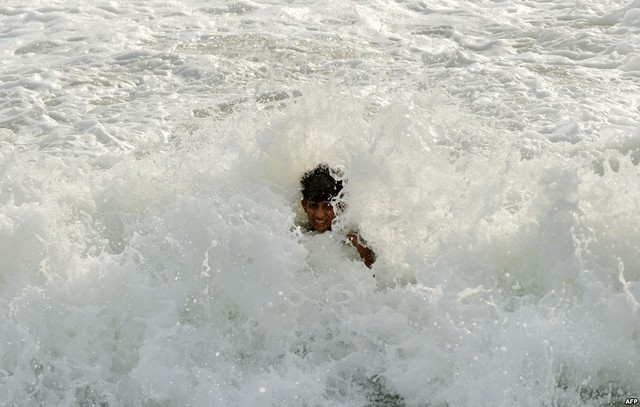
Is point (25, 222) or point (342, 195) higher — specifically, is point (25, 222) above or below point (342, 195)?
below

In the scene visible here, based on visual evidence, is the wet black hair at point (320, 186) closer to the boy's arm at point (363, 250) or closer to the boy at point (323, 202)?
the boy at point (323, 202)

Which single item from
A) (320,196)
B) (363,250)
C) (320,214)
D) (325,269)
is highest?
(320,196)

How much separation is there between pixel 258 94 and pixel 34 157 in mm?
Answer: 2319

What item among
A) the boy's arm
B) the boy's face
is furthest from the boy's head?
the boy's arm

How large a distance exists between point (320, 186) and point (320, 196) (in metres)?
0.06

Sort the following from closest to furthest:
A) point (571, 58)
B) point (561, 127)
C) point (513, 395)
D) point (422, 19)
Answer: point (513, 395) → point (561, 127) → point (571, 58) → point (422, 19)

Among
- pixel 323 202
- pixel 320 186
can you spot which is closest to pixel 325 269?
pixel 323 202

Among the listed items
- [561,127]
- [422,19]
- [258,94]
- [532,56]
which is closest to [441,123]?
[561,127]

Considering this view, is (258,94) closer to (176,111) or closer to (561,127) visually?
(176,111)

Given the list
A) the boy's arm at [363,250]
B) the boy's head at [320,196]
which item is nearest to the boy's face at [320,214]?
the boy's head at [320,196]

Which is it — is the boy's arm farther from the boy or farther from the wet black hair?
the wet black hair

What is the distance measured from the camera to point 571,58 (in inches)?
358

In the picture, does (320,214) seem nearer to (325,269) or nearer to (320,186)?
(320,186)

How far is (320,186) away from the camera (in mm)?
5371
